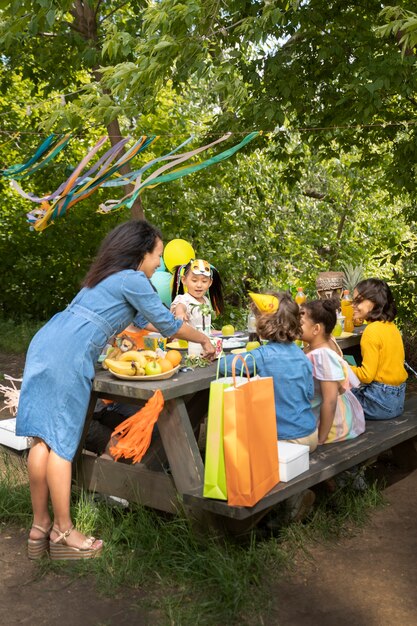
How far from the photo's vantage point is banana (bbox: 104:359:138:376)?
3.27m

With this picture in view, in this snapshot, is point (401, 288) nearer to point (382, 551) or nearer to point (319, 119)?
point (319, 119)

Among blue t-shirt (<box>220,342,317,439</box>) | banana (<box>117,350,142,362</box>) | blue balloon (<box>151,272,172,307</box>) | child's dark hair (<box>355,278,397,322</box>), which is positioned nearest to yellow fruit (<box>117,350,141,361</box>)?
banana (<box>117,350,142,362</box>)

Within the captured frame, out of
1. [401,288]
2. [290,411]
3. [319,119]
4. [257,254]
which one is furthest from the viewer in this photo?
[257,254]

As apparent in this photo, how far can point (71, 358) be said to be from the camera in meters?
3.16

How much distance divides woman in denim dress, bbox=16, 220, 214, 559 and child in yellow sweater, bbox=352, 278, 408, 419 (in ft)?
4.72

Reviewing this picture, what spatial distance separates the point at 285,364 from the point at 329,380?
0.40 m

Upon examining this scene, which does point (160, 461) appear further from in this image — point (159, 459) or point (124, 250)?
point (124, 250)

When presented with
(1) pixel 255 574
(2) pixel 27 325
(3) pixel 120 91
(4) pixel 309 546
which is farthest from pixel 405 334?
(2) pixel 27 325

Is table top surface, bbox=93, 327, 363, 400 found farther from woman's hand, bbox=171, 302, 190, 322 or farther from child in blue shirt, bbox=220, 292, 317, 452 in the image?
woman's hand, bbox=171, 302, 190, 322

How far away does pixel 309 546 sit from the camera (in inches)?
132

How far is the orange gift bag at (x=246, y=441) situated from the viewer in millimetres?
2805

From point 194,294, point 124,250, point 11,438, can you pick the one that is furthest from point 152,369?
point 194,294

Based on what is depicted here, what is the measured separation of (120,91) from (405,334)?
3963 millimetres

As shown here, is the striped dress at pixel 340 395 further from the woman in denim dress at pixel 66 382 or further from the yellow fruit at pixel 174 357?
the woman in denim dress at pixel 66 382
